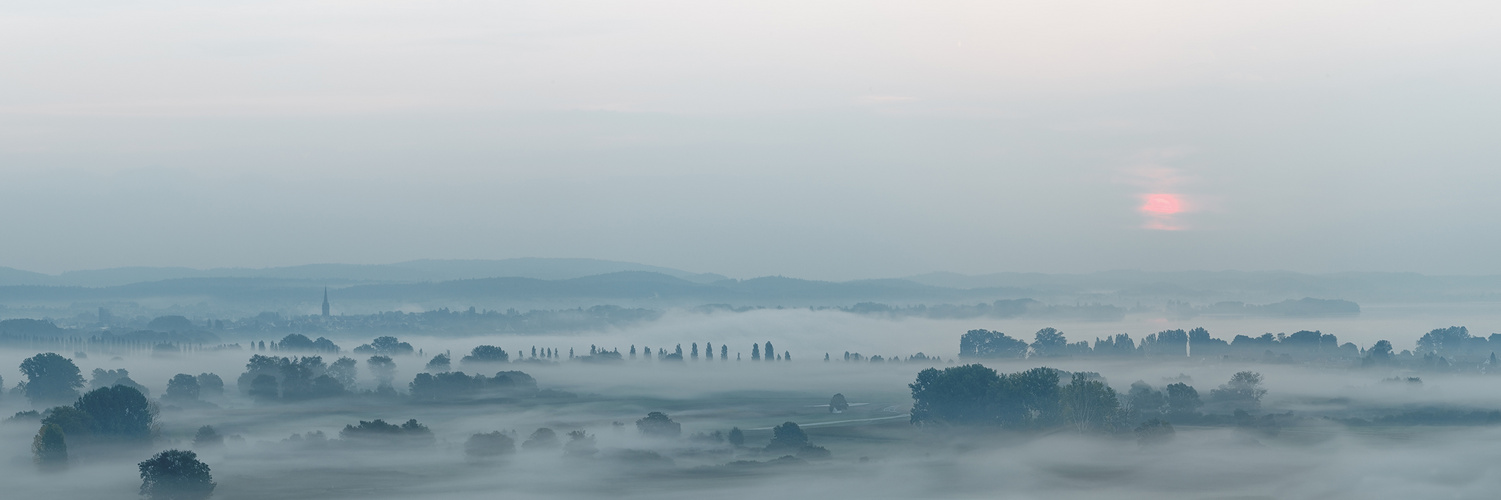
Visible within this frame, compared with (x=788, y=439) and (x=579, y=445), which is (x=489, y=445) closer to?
(x=579, y=445)

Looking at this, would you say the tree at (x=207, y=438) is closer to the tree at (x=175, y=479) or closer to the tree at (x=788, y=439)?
the tree at (x=175, y=479)

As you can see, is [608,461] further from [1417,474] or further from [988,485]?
[1417,474]

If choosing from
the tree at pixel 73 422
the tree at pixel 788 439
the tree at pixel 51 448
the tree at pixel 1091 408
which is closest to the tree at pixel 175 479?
the tree at pixel 51 448

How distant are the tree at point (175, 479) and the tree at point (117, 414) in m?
35.5

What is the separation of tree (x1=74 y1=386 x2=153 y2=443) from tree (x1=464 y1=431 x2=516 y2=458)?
37176 millimetres

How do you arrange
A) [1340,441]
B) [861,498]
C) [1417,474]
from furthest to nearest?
[1340,441] < [1417,474] < [861,498]

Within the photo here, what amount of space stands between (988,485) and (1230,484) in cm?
2430

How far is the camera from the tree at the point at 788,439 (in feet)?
593

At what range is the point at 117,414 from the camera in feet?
573

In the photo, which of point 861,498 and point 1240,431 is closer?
point 861,498

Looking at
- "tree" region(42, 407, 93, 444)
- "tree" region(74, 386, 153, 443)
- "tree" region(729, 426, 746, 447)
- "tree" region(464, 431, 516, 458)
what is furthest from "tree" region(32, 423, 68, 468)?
"tree" region(729, 426, 746, 447)

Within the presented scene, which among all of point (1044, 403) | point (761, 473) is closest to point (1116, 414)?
point (1044, 403)

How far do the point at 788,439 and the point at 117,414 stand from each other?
78632 mm

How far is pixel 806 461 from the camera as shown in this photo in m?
168
